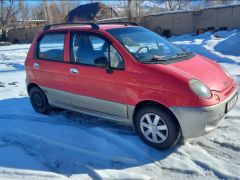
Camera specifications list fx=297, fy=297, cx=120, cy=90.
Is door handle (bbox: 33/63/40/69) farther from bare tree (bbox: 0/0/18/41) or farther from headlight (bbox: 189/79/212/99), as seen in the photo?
bare tree (bbox: 0/0/18/41)

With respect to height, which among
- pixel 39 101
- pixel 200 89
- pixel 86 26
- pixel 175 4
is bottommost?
pixel 39 101

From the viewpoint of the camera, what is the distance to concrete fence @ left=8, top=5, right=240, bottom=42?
76.9 feet

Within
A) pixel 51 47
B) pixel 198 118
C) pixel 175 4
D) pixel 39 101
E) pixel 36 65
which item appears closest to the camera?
pixel 198 118

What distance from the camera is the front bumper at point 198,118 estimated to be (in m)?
3.67

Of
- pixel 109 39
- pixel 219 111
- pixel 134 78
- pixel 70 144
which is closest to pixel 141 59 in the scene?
pixel 134 78

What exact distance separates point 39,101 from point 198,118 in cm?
340

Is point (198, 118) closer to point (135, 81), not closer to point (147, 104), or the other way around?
point (147, 104)

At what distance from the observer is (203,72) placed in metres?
4.11

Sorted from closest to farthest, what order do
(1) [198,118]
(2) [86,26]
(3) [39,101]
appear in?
(1) [198,118]
(2) [86,26]
(3) [39,101]

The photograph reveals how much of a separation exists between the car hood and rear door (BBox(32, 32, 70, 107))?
1.95 meters

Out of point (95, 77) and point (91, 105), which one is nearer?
point (95, 77)

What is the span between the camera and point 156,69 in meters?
3.96

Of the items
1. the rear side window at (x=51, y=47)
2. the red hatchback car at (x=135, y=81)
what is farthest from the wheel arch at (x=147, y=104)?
the rear side window at (x=51, y=47)

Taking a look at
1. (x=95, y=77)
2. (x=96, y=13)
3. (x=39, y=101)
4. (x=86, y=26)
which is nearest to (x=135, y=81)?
(x=95, y=77)
